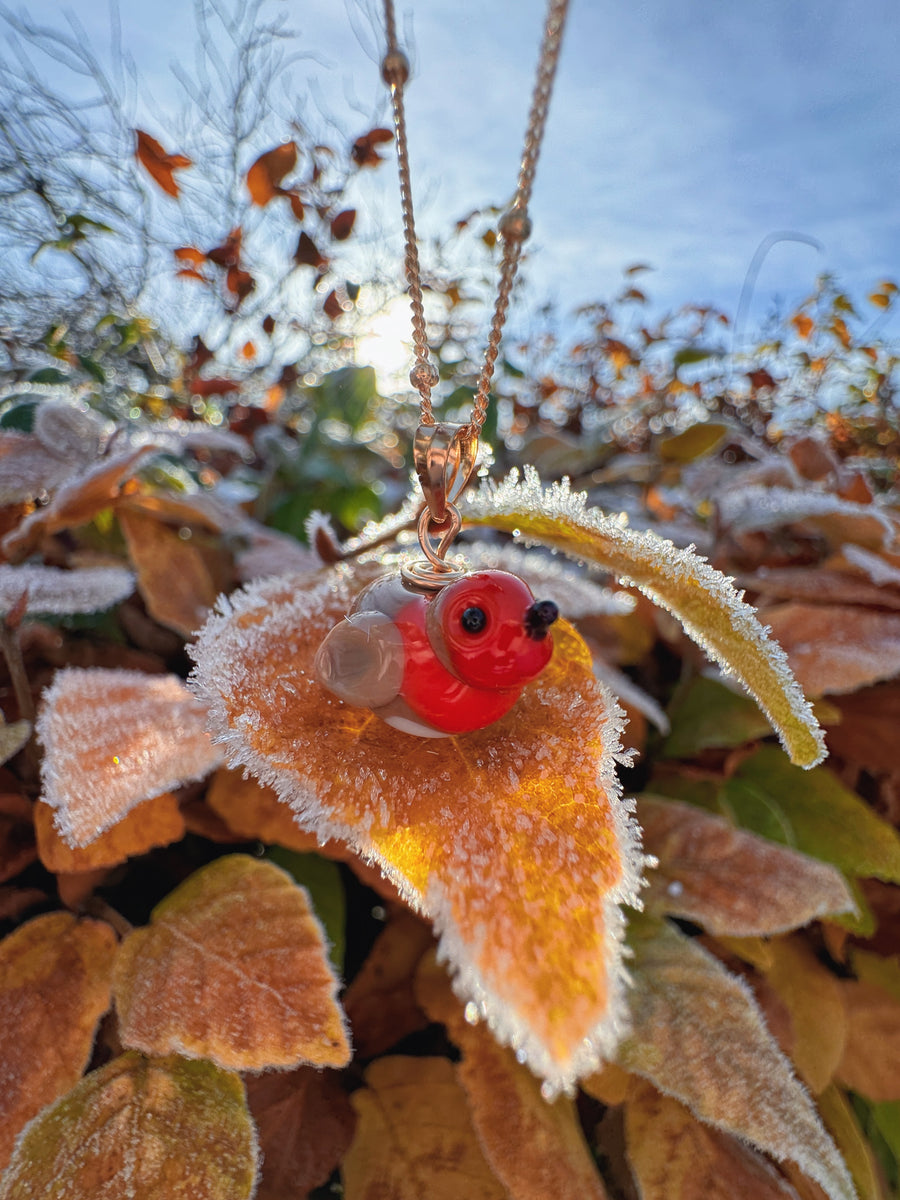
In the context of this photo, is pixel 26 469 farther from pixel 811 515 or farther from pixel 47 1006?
pixel 811 515

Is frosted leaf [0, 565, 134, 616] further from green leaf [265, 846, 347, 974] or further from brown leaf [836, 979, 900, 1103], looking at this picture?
brown leaf [836, 979, 900, 1103]

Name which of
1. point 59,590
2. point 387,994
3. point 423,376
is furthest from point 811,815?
point 59,590

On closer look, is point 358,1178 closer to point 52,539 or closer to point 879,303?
point 52,539

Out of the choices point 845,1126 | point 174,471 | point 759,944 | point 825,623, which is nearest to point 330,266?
point 174,471

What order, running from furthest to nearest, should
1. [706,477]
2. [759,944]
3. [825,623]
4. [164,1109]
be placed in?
[706,477] < [825,623] < [759,944] < [164,1109]

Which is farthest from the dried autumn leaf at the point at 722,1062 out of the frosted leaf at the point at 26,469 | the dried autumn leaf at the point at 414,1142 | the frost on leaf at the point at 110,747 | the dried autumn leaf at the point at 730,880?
the frosted leaf at the point at 26,469
